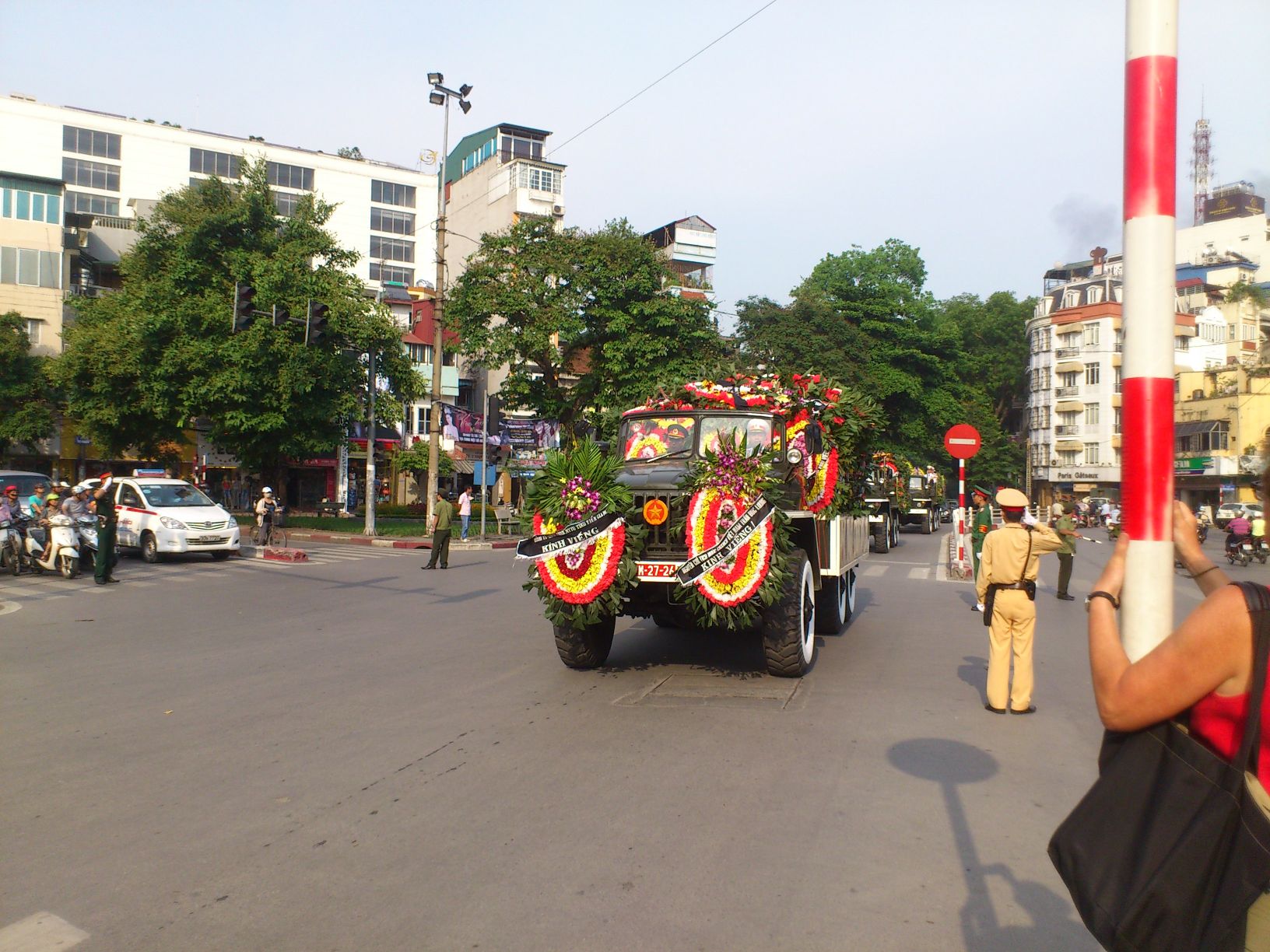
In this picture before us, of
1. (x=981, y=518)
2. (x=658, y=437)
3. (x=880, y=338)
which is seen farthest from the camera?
(x=880, y=338)

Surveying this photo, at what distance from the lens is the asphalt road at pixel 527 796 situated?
387 cm

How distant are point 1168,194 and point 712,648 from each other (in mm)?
8881

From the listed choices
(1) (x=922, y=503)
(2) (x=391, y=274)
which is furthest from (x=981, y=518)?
(2) (x=391, y=274)

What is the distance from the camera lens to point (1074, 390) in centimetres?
7594

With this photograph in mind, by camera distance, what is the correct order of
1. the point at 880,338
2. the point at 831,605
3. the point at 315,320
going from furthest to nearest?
the point at 880,338 → the point at 315,320 → the point at 831,605

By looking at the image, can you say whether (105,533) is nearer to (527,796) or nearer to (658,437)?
(658,437)

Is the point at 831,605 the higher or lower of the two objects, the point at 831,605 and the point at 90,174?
the lower

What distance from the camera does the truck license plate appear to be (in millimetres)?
8367

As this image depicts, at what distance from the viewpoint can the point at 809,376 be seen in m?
11.3

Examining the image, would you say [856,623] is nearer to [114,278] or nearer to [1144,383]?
[1144,383]

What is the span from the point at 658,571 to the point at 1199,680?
6.73m

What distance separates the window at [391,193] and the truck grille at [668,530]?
64564mm

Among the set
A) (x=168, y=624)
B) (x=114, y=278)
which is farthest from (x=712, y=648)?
(x=114, y=278)

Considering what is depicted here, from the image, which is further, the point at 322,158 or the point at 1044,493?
the point at 1044,493
